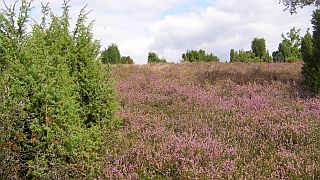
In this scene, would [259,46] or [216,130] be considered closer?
[216,130]

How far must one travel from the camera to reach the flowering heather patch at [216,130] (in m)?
6.24

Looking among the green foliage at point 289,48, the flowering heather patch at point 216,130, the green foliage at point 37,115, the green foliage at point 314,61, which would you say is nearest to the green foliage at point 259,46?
the green foliage at point 289,48

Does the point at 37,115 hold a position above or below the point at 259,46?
below

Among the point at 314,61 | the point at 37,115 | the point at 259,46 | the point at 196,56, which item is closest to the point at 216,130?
the point at 37,115

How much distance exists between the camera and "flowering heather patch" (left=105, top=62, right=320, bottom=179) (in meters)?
6.24

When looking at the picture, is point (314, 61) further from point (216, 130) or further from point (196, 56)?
point (196, 56)

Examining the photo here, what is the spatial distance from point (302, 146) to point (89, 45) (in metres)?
4.54

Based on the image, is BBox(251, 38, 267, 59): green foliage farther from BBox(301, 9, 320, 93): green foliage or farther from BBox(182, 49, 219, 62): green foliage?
BBox(301, 9, 320, 93): green foliage

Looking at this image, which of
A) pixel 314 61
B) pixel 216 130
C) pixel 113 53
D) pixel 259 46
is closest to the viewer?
pixel 216 130

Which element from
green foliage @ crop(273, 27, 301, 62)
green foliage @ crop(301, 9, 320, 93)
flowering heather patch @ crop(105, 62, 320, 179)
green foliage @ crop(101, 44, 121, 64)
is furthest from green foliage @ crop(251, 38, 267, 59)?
green foliage @ crop(301, 9, 320, 93)

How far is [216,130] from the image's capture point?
8.70m

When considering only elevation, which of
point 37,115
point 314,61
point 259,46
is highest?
point 259,46

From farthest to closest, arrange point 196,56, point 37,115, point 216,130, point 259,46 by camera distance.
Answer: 1. point 259,46
2. point 196,56
3. point 216,130
4. point 37,115

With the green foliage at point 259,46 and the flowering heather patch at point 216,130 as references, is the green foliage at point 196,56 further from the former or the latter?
the flowering heather patch at point 216,130
